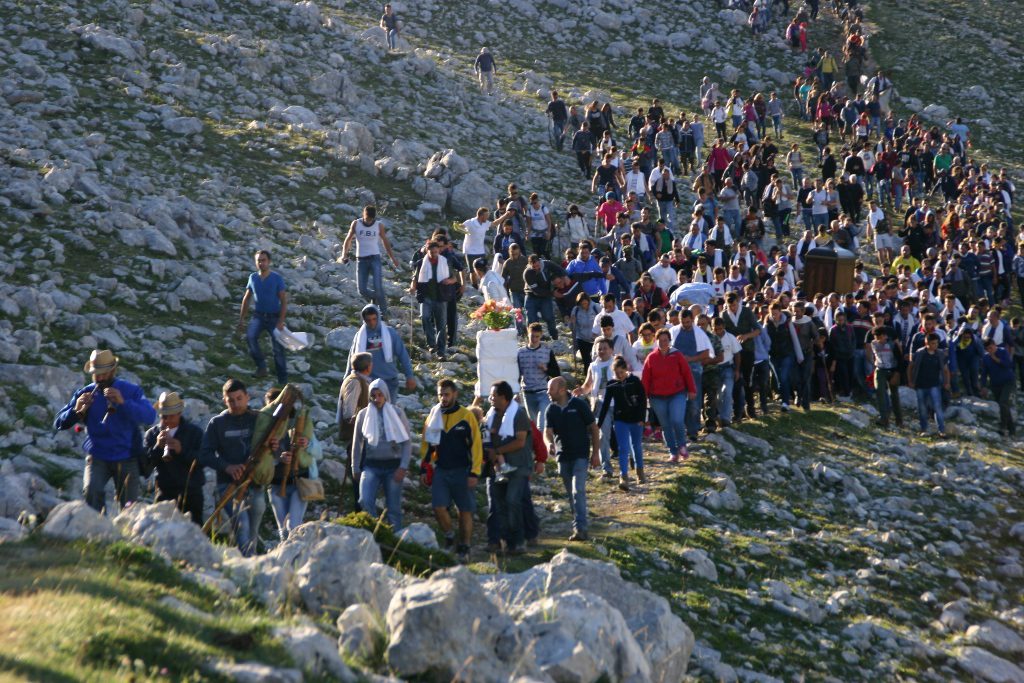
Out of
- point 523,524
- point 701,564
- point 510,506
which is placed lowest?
point 701,564

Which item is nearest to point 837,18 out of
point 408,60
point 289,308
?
point 408,60

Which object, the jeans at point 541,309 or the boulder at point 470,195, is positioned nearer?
the jeans at point 541,309

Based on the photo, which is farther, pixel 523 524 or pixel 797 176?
pixel 797 176

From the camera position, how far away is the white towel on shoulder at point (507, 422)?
11.4 meters

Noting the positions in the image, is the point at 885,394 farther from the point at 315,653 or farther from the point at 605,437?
the point at 315,653

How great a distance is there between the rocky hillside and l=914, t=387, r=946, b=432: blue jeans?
0.49 meters

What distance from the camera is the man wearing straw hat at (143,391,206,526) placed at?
392 inches

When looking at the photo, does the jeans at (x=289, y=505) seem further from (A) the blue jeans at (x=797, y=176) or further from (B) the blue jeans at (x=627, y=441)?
(A) the blue jeans at (x=797, y=176)

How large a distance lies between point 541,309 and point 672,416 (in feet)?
14.7

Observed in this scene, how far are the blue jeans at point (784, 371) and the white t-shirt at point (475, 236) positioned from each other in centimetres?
539

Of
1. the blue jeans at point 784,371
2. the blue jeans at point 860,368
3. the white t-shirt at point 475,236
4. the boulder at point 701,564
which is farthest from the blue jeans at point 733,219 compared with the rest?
the boulder at point 701,564

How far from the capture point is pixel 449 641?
260 inches

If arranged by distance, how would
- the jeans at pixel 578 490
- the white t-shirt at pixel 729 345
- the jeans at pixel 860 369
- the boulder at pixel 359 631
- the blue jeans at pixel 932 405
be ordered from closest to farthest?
the boulder at pixel 359 631, the jeans at pixel 578 490, the white t-shirt at pixel 729 345, the blue jeans at pixel 932 405, the jeans at pixel 860 369

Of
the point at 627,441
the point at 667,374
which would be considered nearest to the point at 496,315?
the point at 667,374
